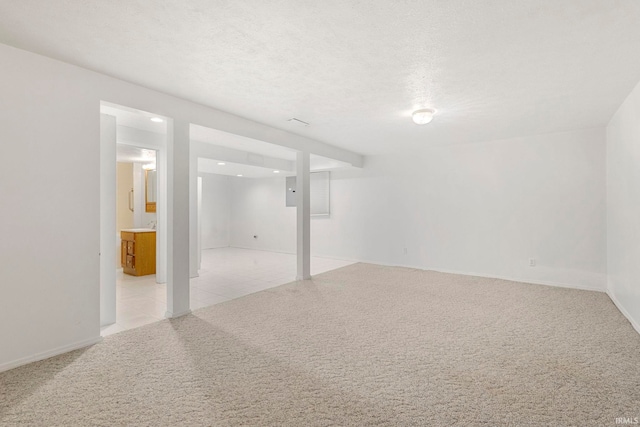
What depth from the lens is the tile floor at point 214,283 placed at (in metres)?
3.65

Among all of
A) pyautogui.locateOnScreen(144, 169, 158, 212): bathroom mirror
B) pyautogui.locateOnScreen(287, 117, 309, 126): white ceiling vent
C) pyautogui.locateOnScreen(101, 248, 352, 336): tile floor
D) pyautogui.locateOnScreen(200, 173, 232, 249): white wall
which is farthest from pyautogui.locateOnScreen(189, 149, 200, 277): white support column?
pyautogui.locateOnScreen(200, 173, 232, 249): white wall

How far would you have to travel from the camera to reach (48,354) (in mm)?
2516

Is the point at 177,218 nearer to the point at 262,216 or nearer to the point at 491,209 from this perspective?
the point at 491,209

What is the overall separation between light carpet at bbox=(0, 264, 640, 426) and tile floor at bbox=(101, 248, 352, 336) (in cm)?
45

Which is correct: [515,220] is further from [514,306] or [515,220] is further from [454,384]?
[454,384]

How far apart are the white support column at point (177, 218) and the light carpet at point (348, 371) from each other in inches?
10.6

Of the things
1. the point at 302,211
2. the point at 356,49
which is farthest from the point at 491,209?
the point at 356,49

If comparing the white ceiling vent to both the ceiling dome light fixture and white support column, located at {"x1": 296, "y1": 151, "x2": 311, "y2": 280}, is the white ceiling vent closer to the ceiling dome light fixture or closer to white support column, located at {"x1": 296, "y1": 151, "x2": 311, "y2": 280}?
white support column, located at {"x1": 296, "y1": 151, "x2": 311, "y2": 280}

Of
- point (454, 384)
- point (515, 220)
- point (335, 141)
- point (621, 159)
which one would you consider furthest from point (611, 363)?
point (335, 141)

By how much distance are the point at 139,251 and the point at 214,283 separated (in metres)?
1.72

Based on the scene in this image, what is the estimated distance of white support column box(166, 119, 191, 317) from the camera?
3432 millimetres

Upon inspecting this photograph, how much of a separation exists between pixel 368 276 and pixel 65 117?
484 centimetres

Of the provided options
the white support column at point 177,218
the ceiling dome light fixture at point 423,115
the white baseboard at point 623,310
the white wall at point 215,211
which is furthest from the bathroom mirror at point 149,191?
the white baseboard at point 623,310

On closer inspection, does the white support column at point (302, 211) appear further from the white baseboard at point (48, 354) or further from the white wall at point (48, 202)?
the white baseboard at point (48, 354)
